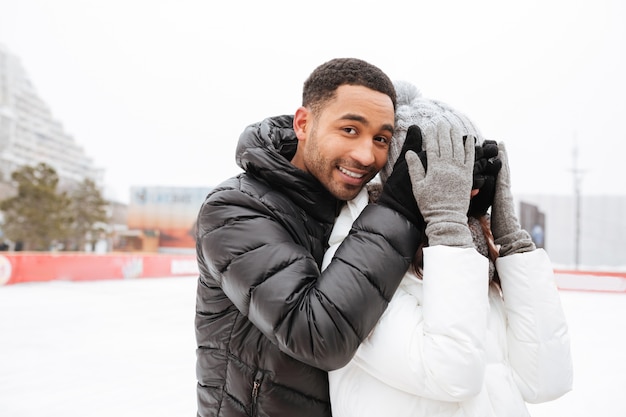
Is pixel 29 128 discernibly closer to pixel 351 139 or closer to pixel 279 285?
pixel 351 139

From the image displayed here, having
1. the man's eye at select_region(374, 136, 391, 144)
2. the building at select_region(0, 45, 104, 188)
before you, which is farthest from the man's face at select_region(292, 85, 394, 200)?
the building at select_region(0, 45, 104, 188)

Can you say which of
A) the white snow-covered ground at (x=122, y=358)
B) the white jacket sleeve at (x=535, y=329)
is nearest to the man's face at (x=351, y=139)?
the white jacket sleeve at (x=535, y=329)

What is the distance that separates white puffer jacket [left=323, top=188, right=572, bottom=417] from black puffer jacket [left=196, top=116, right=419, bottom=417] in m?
0.07

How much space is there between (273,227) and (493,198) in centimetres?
53

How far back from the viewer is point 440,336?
0.85 m

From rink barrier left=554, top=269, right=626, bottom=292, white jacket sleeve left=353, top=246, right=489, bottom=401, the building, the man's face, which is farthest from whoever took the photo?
the building

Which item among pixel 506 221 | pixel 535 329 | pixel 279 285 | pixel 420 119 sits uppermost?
pixel 420 119

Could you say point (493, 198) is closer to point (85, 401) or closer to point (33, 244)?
point (85, 401)

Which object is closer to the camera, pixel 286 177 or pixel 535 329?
pixel 535 329

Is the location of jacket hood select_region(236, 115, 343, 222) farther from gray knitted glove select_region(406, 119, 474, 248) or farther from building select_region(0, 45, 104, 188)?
building select_region(0, 45, 104, 188)

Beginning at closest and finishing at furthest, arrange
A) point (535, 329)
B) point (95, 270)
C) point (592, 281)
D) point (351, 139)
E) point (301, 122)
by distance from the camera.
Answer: point (535, 329) → point (351, 139) → point (301, 122) → point (592, 281) → point (95, 270)

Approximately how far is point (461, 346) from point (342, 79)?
27.1 inches

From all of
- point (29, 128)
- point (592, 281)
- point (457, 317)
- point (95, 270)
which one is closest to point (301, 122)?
point (457, 317)

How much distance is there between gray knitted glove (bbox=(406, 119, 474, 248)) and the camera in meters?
0.90
